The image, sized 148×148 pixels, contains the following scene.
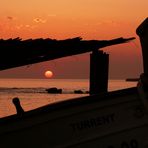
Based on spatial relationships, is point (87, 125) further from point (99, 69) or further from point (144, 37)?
point (99, 69)

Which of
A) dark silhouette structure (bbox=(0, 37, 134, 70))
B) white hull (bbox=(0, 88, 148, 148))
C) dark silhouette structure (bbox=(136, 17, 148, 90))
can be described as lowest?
white hull (bbox=(0, 88, 148, 148))

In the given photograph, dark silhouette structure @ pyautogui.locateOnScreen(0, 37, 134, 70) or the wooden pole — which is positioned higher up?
the wooden pole

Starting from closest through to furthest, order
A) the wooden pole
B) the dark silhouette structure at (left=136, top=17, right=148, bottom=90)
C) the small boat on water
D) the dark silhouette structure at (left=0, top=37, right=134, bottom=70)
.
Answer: the dark silhouette structure at (left=136, top=17, right=148, bottom=90)
the small boat on water
the dark silhouette structure at (left=0, top=37, right=134, bottom=70)
the wooden pole

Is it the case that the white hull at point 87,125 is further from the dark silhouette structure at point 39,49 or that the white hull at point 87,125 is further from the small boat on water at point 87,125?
the dark silhouette structure at point 39,49

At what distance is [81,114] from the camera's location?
9.75 m

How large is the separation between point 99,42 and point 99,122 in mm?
3673

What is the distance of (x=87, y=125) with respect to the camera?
32.0ft

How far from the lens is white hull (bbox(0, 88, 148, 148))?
31.7 ft

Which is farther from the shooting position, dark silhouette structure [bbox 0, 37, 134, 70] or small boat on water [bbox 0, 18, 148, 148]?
dark silhouette structure [bbox 0, 37, 134, 70]

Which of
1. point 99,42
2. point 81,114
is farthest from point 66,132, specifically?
point 99,42

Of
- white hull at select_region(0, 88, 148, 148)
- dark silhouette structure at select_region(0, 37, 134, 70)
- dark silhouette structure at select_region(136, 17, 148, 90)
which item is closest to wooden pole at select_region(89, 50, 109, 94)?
dark silhouette structure at select_region(0, 37, 134, 70)

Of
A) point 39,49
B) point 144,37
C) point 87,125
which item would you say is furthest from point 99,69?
point 144,37

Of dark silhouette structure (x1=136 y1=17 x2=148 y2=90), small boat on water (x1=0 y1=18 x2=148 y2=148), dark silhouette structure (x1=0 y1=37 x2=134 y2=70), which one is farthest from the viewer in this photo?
dark silhouette structure (x1=0 y1=37 x2=134 y2=70)

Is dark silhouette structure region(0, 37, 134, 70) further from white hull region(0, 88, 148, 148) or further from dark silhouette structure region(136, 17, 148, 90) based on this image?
dark silhouette structure region(136, 17, 148, 90)
